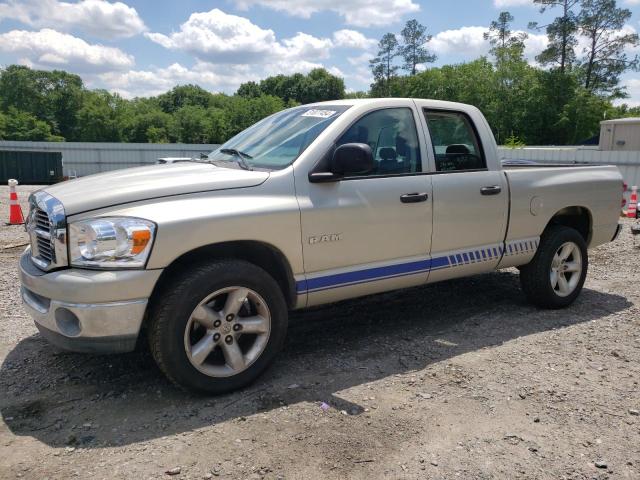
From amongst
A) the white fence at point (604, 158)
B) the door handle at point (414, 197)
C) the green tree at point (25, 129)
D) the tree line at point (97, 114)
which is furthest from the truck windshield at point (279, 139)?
the green tree at point (25, 129)

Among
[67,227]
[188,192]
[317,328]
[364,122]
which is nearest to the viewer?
[67,227]

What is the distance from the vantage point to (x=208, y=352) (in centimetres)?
350

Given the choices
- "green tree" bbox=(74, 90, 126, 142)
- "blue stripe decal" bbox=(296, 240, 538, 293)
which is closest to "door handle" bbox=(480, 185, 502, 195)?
"blue stripe decal" bbox=(296, 240, 538, 293)

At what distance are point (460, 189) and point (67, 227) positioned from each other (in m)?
2.96

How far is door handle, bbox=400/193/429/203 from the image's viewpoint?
4239 millimetres

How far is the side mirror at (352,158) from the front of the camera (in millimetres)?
3773

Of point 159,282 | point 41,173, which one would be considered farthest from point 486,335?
Answer: point 41,173

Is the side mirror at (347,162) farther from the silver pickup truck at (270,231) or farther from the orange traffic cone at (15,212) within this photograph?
the orange traffic cone at (15,212)

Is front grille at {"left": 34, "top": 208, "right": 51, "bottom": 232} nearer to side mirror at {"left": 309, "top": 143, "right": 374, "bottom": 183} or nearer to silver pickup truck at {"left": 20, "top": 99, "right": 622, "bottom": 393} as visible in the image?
silver pickup truck at {"left": 20, "top": 99, "right": 622, "bottom": 393}

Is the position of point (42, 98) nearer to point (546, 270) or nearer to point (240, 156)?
point (240, 156)

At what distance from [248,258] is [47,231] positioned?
4.19ft

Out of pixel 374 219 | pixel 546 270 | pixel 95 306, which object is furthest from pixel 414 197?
pixel 95 306

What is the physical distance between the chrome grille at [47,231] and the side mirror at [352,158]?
1765 millimetres

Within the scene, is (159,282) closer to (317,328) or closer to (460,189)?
(317,328)
